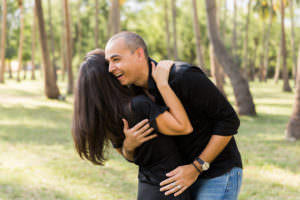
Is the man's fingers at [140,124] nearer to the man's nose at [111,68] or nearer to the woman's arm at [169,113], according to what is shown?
the woman's arm at [169,113]

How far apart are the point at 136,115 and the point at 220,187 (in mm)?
715

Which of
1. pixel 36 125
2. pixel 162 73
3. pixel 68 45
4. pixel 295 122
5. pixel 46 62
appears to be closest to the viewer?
pixel 162 73

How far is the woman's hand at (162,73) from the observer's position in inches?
89.3

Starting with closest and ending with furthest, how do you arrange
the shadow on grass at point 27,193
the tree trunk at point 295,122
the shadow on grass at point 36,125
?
the shadow on grass at point 27,193 < the tree trunk at point 295,122 < the shadow on grass at point 36,125

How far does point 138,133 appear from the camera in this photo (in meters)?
2.19

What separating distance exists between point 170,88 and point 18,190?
187 inches

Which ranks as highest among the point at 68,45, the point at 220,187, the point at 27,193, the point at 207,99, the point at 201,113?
the point at 207,99

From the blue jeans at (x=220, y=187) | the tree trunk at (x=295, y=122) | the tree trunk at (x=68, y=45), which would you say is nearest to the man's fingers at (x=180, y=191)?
the blue jeans at (x=220, y=187)

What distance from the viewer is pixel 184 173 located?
228cm

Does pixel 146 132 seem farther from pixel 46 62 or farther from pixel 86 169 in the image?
pixel 46 62

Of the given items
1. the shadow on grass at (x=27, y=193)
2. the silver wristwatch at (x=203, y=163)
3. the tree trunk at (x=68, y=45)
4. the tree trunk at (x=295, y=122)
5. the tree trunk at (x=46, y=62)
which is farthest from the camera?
the tree trunk at (x=68, y=45)

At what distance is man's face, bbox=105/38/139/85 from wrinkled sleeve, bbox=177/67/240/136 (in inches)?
12.0

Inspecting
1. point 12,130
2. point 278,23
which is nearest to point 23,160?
point 12,130

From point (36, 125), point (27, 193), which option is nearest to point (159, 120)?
point (27, 193)
